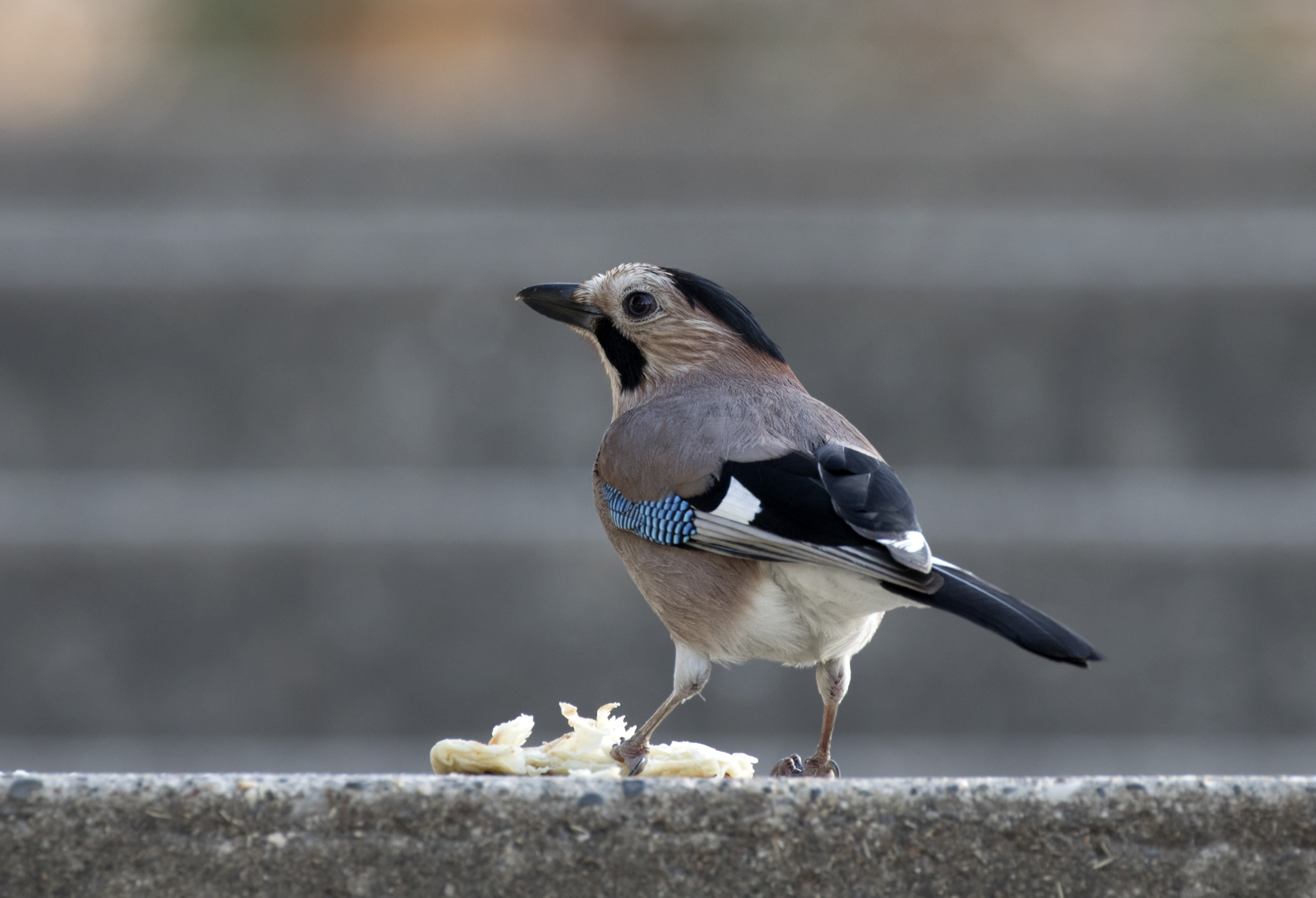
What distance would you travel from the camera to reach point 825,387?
7.01m

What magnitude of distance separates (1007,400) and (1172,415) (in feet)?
2.51

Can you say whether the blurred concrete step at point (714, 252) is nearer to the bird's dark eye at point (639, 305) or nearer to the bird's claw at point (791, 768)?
the bird's dark eye at point (639, 305)

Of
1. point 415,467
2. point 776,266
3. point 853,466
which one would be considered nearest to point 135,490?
point 415,467

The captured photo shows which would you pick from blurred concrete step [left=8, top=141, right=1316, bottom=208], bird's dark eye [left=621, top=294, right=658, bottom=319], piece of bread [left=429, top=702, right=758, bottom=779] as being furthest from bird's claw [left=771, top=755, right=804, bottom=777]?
blurred concrete step [left=8, top=141, right=1316, bottom=208]

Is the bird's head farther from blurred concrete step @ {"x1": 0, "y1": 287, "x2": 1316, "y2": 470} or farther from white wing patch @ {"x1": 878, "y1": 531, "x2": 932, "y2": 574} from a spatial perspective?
blurred concrete step @ {"x1": 0, "y1": 287, "x2": 1316, "y2": 470}

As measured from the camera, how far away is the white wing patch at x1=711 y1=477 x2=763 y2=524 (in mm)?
2297

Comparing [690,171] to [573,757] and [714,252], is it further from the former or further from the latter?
[573,757]

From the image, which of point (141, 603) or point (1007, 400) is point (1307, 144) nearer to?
point (1007, 400)

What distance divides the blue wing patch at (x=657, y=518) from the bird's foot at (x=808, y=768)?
1.46ft

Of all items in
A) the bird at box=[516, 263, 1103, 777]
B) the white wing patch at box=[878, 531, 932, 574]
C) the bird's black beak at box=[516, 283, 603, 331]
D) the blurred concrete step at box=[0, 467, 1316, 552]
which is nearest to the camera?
the white wing patch at box=[878, 531, 932, 574]

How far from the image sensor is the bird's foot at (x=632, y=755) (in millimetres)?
2455

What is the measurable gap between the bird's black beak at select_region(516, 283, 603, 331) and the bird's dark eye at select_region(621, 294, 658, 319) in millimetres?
57

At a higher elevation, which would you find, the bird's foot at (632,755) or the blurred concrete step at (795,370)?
the blurred concrete step at (795,370)

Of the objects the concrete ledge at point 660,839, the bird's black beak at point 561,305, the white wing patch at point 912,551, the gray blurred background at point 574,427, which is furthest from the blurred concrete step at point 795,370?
the concrete ledge at point 660,839
